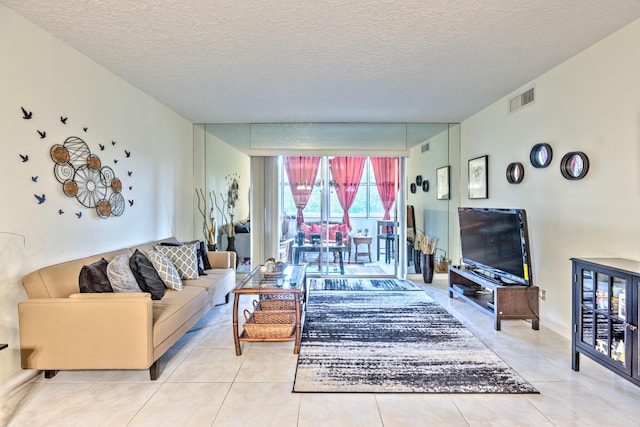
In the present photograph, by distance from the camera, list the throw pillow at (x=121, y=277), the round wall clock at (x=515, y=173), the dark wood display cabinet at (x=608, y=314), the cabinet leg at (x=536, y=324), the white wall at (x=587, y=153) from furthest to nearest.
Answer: the round wall clock at (x=515, y=173) → the cabinet leg at (x=536, y=324) → the throw pillow at (x=121, y=277) → the white wall at (x=587, y=153) → the dark wood display cabinet at (x=608, y=314)

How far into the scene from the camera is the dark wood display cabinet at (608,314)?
7.51ft

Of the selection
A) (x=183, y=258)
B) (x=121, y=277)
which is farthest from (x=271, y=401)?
(x=183, y=258)

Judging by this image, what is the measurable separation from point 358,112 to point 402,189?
65.1 inches

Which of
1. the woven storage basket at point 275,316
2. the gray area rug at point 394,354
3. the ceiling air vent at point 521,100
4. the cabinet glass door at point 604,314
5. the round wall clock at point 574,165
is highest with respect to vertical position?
the ceiling air vent at point 521,100

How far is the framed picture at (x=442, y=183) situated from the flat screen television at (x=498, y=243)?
1.19 m

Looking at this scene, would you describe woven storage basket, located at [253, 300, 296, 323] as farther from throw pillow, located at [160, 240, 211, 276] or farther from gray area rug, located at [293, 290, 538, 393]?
throw pillow, located at [160, 240, 211, 276]

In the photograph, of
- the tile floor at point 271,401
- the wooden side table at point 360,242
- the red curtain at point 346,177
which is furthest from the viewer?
the wooden side table at point 360,242

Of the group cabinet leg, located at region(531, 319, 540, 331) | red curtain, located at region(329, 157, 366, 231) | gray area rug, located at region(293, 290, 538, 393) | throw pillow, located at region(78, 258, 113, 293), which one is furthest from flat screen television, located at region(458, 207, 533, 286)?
throw pillow, located at region(78, 258, 113, 293)

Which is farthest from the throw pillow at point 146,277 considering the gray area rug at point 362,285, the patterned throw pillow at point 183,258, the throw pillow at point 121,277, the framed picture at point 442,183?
the framed picture at point 442,183

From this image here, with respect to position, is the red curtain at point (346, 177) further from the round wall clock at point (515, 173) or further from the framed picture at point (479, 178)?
the round wall clock at point (515, 173)

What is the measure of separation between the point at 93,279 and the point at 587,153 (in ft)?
14.0

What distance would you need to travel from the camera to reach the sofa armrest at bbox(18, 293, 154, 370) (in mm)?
2520

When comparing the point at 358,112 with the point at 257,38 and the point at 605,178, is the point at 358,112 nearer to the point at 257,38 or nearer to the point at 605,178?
the point at 257,38

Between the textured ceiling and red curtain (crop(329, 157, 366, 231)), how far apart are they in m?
1.92
